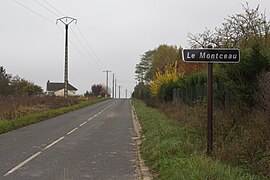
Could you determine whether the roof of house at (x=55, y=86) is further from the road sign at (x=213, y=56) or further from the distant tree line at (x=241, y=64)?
the road sign at (x=213, y=56)

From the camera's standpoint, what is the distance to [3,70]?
102750mm

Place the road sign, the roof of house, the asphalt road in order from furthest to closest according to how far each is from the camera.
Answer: the roof of house → the asphalt road → the road sign

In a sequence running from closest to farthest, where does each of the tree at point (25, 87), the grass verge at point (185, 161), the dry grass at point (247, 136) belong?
the grass verge at point (185, 161) < the dry grass at point (247, 136) < the tree at point (25, 87)

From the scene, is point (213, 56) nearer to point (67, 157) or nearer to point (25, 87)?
point (67, 157)

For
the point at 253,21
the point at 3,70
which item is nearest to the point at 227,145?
the point at 253,21

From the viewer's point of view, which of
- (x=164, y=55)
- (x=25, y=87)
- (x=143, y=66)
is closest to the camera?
(x=164, y=55)

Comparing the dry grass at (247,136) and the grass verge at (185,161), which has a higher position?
the dry grass at (247,136)

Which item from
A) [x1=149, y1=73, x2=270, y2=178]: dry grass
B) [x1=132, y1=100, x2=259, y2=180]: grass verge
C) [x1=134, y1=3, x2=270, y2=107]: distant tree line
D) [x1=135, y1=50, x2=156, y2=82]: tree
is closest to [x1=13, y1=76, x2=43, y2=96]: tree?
[x1=135, y1=50, x2=156, y2=82]: tree

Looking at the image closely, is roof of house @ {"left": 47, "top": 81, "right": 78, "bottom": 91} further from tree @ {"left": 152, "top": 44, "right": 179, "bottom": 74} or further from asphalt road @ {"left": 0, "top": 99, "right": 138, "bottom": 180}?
asphalt road @ {"left": 0, "top": 99, "right": 138, "bottom": 180}

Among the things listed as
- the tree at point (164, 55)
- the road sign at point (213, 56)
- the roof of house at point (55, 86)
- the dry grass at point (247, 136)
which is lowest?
the dry grass at point (247, 136)

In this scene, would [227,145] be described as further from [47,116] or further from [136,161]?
[47,116]

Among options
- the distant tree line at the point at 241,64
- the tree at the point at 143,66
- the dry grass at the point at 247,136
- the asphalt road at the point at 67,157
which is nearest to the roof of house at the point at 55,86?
the tree at the point at 143,66

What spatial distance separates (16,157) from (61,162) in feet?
5.62

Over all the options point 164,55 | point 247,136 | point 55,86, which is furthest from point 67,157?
point 55,86
